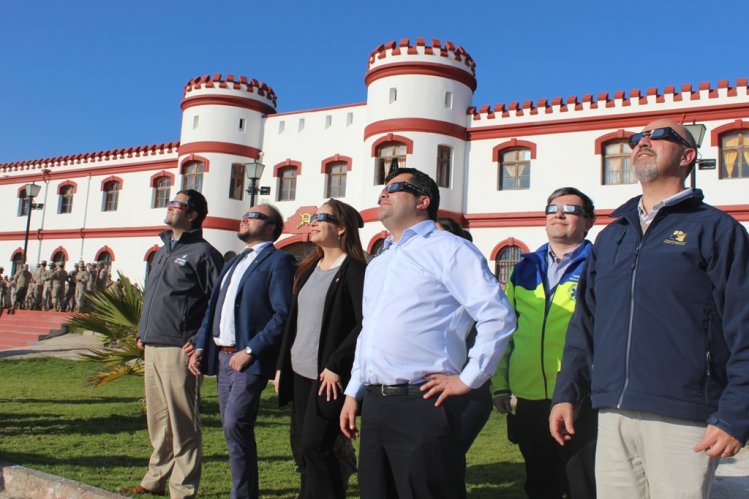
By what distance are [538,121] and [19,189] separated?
25218mm

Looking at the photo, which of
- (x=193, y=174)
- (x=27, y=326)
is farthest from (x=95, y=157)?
(x=27, y=326)

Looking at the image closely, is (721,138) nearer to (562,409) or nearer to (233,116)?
(233,116)

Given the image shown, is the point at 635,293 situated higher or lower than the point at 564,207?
lower

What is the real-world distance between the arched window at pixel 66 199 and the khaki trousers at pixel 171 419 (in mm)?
27311

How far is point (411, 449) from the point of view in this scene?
2875 millimetres

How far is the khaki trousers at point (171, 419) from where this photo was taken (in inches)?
192

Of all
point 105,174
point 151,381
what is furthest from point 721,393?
point 105,174

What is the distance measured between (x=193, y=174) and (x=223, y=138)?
1.94 metres

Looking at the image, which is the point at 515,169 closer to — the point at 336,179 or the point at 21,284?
the point at 336,179

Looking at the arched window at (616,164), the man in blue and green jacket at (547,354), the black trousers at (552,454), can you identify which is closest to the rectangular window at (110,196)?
the arched window at (616,164)

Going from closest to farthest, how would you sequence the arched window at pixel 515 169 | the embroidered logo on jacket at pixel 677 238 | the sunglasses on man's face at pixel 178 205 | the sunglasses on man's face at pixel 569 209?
the embroidered logo on jacket at pixel 677 238 → the sunglasses on man's face at pixel 569 209 → the sunglasses on man's face at pixel 178 205 → the arched window at pixel 515 169

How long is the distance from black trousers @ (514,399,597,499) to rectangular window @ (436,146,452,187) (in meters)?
17.4

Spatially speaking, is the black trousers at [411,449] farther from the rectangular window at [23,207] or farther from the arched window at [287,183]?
the rectangular window at [23,207]

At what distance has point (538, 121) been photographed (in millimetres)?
20484
